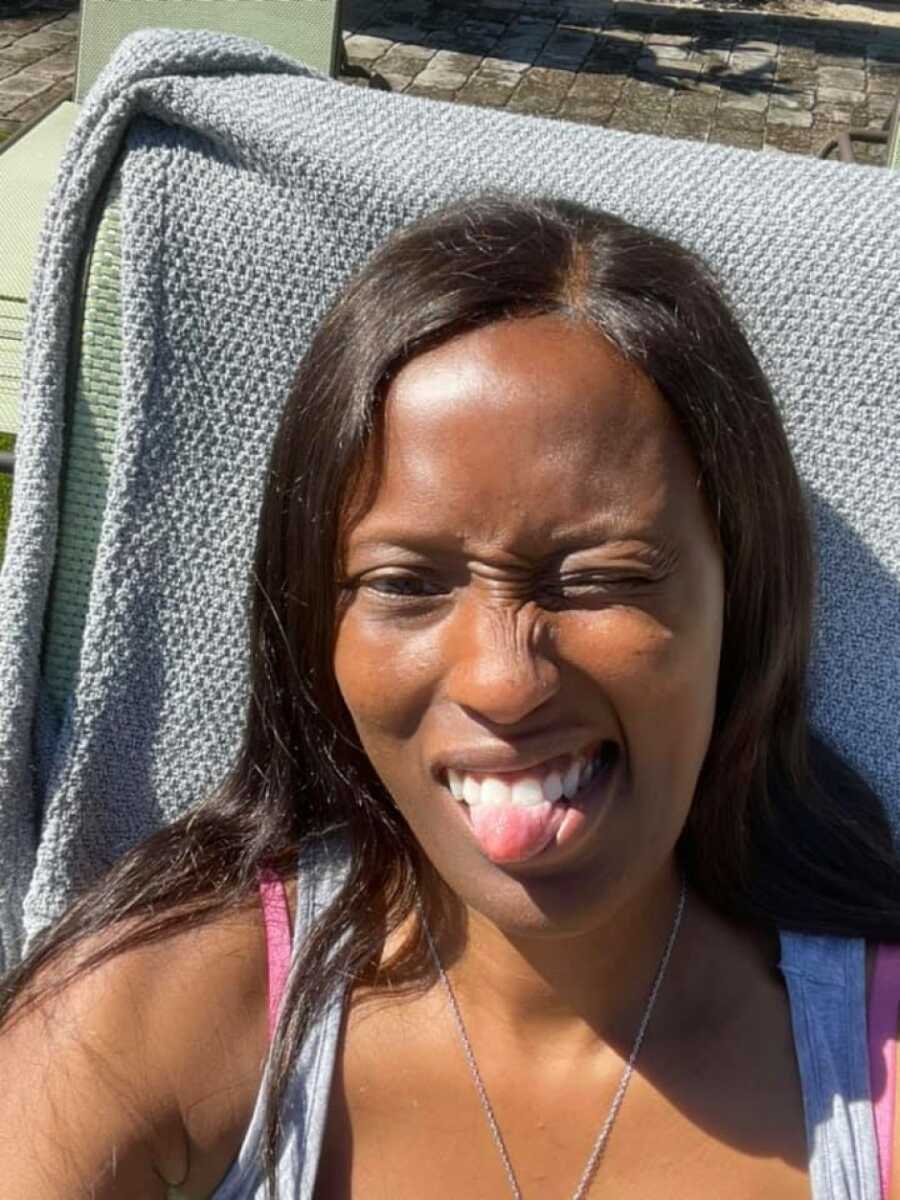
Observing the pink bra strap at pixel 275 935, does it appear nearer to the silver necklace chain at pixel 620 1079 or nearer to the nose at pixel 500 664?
the silver necklace chain at pixel 620 1079

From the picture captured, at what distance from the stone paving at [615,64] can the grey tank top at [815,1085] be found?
18.0ft

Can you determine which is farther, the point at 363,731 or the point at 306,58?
the point at 306,58

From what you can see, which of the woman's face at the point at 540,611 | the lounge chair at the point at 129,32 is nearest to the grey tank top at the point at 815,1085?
the woman's face at the point at 540,611

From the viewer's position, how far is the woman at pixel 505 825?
4.05 ft

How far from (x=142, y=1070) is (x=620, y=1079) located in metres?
0.44

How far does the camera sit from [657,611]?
125cm

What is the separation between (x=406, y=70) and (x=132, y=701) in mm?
6276

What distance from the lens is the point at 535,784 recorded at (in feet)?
4.07

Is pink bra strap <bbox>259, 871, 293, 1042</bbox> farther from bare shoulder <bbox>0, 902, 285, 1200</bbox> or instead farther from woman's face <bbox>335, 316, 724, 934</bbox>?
woman's face <bbox>335, 316, 724, 934</bbox>

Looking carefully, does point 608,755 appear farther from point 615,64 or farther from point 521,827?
point 615,64

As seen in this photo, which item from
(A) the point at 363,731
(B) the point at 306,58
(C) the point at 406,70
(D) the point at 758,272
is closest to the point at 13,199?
(B) the point at 306,58

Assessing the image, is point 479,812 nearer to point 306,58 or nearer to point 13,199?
point 13,199

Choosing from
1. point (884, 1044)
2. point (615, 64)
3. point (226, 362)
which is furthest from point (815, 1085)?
point (615, 64)

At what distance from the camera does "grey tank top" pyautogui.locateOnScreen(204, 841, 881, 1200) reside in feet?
4.53
